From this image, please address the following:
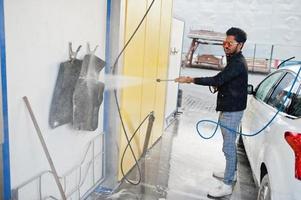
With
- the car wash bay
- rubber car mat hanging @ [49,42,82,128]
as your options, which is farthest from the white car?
rubber car mat hanging @ [49,42,82,128]

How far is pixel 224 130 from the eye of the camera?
10.1ft

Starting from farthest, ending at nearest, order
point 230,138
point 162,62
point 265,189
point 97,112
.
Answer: point 162,62 → point 230,138 → point 97,112 → point 265,189

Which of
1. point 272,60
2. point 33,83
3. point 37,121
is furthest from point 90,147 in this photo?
point 272,60

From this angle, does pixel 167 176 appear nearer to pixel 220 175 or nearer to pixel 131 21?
pixel 220 175

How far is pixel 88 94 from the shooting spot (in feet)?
7.59

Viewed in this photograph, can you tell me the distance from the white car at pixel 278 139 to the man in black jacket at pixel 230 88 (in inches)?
9.0

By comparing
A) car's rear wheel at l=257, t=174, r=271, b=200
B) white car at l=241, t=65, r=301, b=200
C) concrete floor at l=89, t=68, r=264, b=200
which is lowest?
concrete floor at l=89, t=68, r=264, b=200

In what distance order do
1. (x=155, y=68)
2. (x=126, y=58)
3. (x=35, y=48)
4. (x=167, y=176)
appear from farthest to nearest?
(x=155, y=68), (x=167, y=176), (x=126, y=58), (x=35, y=48)

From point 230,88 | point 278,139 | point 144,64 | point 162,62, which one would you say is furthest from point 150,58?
point 278,139

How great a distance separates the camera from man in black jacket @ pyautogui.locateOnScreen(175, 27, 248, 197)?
2.89m

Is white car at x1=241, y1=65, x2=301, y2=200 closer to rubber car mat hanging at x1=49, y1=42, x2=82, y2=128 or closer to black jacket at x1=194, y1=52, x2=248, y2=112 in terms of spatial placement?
black jacket at x1=194, y1=52, x2=248, y2=112

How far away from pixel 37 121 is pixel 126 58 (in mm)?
1134

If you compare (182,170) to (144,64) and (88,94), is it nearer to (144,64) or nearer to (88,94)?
(144,64)

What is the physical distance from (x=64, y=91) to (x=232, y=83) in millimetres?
1587
